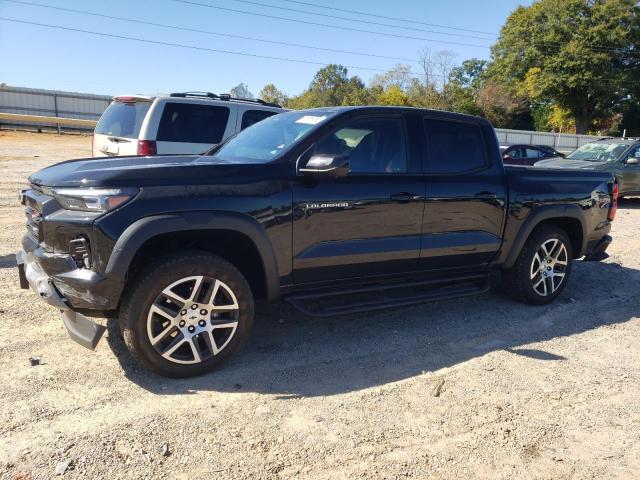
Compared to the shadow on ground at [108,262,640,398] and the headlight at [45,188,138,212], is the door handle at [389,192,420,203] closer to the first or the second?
the shadow on ground at [108,262,640,398]

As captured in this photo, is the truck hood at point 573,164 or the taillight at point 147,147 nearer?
the taillight at point 147,147

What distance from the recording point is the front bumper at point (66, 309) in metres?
3.26

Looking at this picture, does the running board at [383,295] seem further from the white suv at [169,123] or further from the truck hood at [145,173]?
the white suv at [169,123]

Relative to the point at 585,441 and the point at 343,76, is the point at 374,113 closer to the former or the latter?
the point at 585,441

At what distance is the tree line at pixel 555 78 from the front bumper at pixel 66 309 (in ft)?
120

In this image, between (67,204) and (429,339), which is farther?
(429,339)

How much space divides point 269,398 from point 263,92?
74.8m

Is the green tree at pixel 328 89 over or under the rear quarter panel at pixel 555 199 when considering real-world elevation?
over

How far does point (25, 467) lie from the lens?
8.42 feet

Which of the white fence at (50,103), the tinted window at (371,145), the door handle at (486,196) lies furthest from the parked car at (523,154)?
the white fence at (50,103)

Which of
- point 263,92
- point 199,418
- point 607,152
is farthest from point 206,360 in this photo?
point 263,92

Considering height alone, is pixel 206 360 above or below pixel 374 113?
below

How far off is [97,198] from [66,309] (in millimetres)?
759

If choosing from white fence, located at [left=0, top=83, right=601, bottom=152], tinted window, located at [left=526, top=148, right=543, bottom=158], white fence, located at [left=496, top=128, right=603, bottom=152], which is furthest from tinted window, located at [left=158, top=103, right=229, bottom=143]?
white fence, located at [left=496, top=128, right=603, bottom=152]
